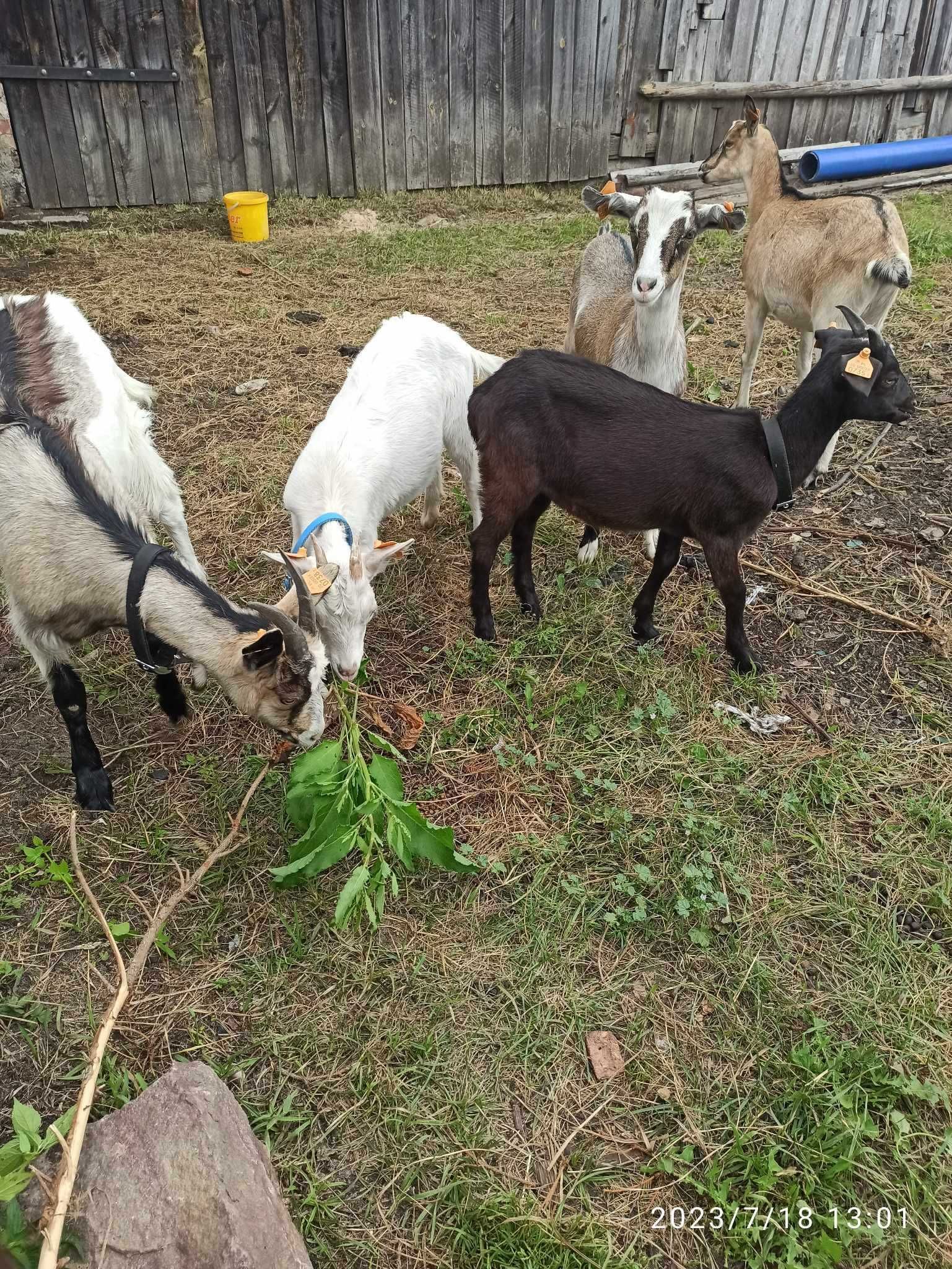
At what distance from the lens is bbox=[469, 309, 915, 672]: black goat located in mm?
3418

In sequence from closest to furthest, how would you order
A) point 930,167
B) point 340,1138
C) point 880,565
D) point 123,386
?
point 340,1138, point 123,386, point 880,565, point 930,167

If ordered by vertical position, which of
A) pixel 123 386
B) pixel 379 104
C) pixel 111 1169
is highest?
pixel 379 104

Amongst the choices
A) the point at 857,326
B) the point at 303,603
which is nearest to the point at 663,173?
the point at 857,326

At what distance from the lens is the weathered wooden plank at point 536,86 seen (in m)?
9.39

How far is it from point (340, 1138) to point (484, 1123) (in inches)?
15.5

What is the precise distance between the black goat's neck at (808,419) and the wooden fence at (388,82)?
308 inches

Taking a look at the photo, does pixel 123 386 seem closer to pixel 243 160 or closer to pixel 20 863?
pixel 20 863

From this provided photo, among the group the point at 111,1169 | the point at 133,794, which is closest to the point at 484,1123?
the point at 111,1169

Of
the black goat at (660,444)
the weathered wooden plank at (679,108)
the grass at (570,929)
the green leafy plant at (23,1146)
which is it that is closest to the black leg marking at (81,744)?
the grass at (570,929)

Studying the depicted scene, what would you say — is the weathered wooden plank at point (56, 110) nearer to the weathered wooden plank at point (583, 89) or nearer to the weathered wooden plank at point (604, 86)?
the weathered wooden plank at point (583, 89)

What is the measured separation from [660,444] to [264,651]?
185 cm

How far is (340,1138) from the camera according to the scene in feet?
7.39

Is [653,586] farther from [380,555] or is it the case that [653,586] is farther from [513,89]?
[513,89]

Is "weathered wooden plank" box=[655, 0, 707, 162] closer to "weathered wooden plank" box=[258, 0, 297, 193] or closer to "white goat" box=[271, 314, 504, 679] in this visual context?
"weathered wooden plank" box=[258, 0, 297, 193]
